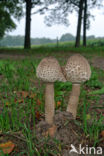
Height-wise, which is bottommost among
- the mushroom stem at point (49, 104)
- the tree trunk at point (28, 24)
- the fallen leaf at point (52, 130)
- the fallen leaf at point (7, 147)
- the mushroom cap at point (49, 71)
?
the fallen leaf at point (7, 147)

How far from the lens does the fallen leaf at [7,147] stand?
1740mm

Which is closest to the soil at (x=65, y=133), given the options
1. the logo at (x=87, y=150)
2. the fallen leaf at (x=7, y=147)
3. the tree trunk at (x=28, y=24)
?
the logo at (x=87, y=150)

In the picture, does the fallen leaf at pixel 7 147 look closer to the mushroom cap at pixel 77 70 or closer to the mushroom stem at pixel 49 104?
the mushroom stem at pixel 49 104

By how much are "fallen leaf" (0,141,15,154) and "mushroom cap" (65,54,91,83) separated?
962 mm

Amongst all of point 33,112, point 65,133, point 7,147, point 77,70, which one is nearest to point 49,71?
point 77,70

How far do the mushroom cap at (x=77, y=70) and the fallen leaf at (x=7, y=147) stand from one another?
0.96m

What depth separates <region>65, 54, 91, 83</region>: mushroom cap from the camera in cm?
198

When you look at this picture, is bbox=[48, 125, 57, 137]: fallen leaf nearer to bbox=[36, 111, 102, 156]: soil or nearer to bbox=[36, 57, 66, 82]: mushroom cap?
bbox=[36, 111, 102, 156]: soil

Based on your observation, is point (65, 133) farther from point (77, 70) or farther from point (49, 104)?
point (77, 70)

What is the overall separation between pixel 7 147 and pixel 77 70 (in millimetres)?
1104

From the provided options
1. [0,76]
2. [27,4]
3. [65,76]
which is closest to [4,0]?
[27,4]

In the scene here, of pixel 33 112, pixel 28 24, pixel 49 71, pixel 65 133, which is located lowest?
pixel 65 133

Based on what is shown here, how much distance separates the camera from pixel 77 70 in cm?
198

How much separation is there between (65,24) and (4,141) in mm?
19300
